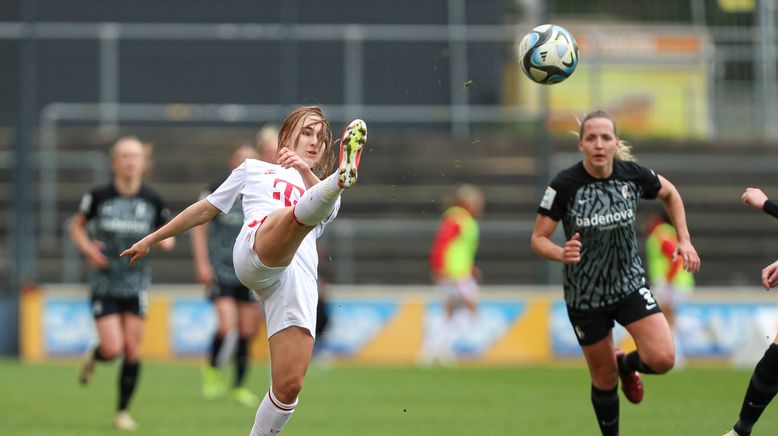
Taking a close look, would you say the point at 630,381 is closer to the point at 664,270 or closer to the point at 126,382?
the point at 126,382

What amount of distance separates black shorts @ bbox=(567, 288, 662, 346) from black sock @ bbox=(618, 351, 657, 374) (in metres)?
0.28

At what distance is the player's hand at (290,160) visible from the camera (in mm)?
7770

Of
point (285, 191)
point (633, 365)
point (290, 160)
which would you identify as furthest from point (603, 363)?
point (290, 160)

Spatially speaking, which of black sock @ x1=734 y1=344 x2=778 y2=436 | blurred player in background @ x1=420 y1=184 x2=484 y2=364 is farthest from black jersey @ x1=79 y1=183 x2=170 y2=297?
blurred player in background @ x1=420 y1=184 x2=484 y2=364

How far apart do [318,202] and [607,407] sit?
281 cm

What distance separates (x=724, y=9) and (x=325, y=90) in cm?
753

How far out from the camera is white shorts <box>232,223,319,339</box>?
7.67m

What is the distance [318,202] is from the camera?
7.16 meters

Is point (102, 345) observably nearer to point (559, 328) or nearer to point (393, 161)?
point (559, 328)

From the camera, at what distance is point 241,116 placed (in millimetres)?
24953

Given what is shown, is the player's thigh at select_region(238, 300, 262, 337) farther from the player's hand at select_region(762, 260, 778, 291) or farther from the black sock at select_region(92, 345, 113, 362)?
the player's hand at select_region(762, 260, 778, 291)

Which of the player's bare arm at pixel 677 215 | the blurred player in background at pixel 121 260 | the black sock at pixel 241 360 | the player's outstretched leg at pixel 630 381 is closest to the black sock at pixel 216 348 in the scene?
the black sock at pixel 241 360

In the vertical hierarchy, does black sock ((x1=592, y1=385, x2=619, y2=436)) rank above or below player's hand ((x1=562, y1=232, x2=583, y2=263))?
below

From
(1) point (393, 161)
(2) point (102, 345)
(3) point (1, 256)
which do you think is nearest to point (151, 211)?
(2) point (102, 345)
